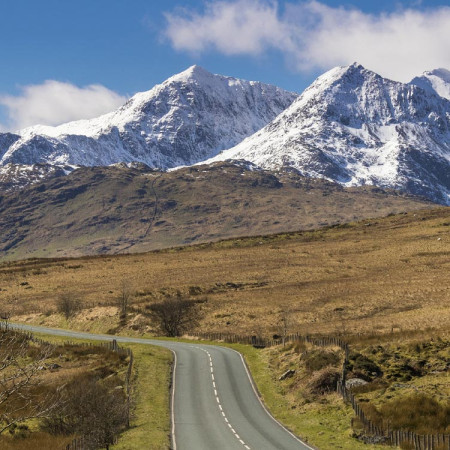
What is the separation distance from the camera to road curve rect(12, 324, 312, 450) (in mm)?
35719

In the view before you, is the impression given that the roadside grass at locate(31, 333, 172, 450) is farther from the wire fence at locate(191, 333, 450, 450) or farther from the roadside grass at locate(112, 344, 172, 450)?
the wire fence at locate(191, 333, 450, 450)

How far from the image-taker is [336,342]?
54.5 metres

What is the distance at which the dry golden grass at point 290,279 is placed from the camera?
8350 centimetres

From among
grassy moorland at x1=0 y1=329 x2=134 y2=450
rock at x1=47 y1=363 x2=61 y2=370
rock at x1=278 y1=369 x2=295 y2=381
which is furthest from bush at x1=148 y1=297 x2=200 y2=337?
→ rock at x1=278 y1=369 x2=295 y2=381

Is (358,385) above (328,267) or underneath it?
underneath

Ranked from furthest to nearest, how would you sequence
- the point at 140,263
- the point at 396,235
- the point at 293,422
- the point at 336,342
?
1. the point at 396,235
2. the point at 140,263
3. the point at 336,342
4. the point at 293,422

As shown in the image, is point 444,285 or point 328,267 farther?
point 328,267

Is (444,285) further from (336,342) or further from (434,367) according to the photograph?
(434,367)

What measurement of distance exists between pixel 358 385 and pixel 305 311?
45125 mm

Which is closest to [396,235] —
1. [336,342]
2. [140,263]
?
[140,263]

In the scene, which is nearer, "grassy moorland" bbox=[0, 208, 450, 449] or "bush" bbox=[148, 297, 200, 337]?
"grassy moorland" bbox=[0, 208, 450, 449]

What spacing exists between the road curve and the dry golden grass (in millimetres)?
19554

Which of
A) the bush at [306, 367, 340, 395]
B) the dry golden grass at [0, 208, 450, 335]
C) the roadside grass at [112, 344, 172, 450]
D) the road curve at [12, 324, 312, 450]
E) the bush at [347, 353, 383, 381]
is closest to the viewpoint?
the roadside grass at [112, 344, 172, 450]

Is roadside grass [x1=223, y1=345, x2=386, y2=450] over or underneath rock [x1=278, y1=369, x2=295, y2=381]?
underneath
